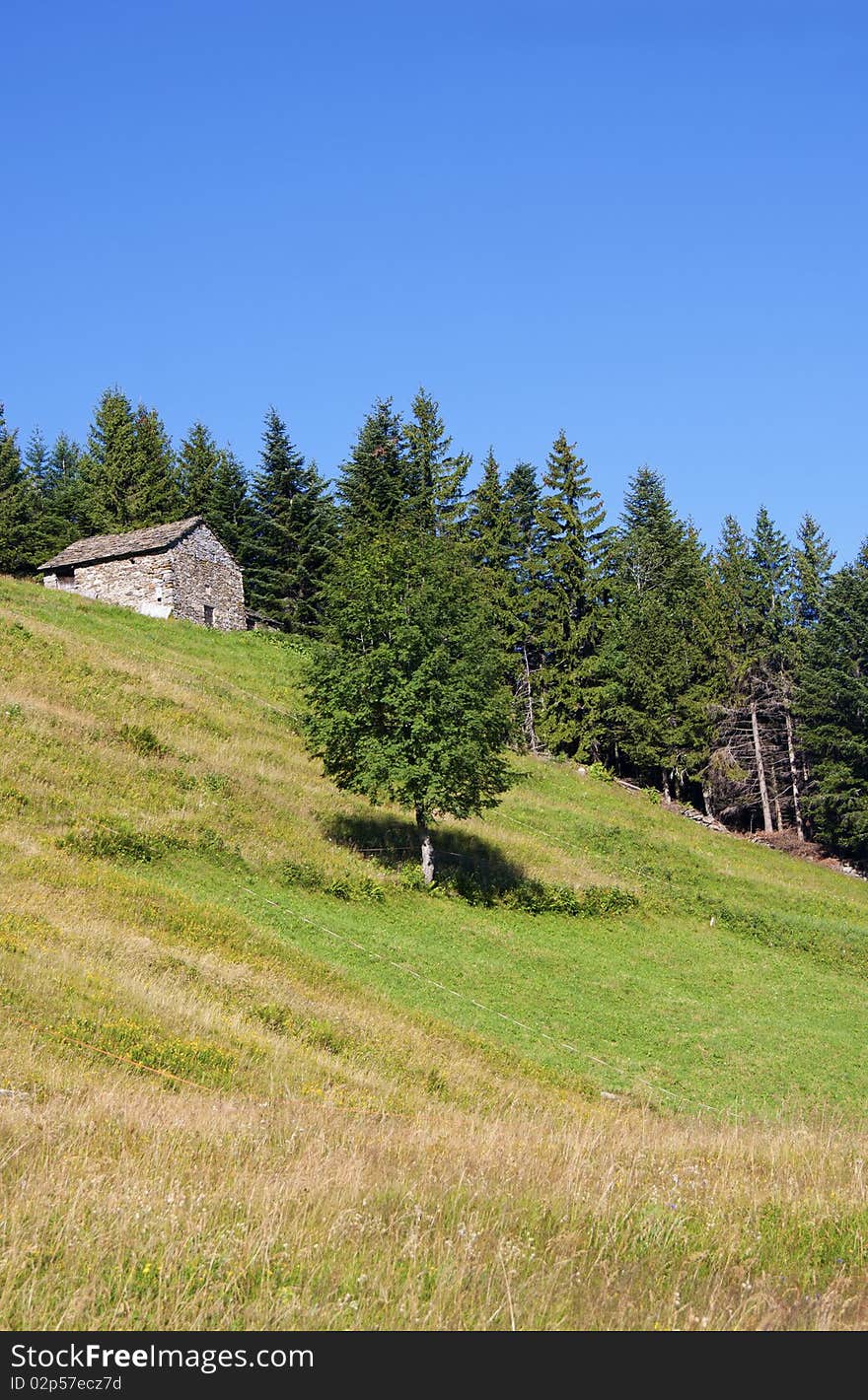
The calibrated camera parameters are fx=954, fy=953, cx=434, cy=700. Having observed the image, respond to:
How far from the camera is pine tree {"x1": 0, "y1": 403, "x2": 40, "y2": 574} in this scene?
214ft

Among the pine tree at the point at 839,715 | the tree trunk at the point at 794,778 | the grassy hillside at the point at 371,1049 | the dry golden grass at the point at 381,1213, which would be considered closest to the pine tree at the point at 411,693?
the grassy hillside at the point at 371,1049

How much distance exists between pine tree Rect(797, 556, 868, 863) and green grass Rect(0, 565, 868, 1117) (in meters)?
10.2

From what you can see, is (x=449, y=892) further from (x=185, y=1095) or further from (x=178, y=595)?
(x=178, y=595)

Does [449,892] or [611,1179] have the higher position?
[611,1179]

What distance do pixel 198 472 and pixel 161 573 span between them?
21.0m

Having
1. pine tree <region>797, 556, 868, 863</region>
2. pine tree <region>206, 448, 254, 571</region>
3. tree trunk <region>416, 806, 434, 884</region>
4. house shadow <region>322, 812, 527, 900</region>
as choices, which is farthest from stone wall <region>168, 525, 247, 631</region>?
pine tree <region>797, 556, 868, 863</region>

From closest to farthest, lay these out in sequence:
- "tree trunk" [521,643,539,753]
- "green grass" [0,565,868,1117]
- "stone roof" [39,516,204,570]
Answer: "green grass" [0,565,868,1117], "stone roof" [39,516,204,570], "tree trunk" [521,643,539,753]

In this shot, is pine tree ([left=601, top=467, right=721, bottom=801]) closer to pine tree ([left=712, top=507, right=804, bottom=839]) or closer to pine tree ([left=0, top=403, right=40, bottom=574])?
pine tree ([left=712, top=507, right=804, bottom=839])

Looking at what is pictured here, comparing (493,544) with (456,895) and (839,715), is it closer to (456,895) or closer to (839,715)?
(839,715)

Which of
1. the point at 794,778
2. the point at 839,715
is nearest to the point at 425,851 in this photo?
the point at 839,715

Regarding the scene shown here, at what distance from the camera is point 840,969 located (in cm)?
3097

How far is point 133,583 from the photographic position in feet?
180
